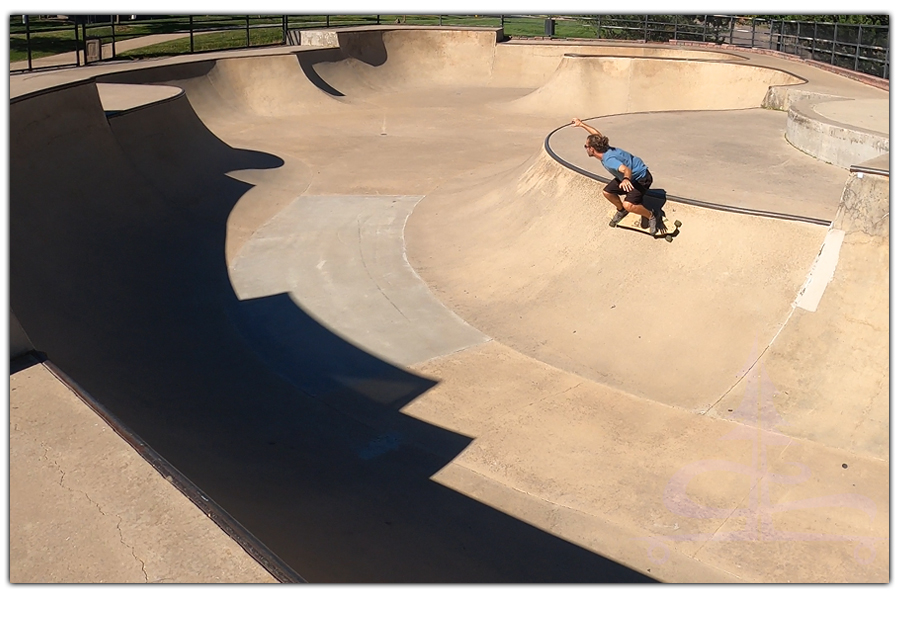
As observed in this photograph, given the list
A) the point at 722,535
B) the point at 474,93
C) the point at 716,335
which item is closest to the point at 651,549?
the point at 722,535

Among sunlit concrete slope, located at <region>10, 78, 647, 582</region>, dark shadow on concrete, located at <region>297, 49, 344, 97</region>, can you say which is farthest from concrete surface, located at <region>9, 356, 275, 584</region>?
dark shadow on concrete, located at <region>297, 49, 344, 97</region>

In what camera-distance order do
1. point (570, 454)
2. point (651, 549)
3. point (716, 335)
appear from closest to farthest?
point (651, 549), point (570, 454), point (716, 335)

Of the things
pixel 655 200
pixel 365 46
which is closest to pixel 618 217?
pixel 655 200

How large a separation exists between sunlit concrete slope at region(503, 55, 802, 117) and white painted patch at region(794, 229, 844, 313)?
1356cm

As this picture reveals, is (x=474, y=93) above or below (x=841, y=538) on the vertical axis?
above

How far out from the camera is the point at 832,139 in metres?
11.3

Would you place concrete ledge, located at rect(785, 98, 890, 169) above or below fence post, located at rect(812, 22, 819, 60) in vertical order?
below

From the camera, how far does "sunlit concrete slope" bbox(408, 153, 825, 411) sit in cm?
833

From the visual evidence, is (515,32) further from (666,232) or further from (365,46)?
(666,232)

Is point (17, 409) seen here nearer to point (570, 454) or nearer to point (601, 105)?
point (570, 454)

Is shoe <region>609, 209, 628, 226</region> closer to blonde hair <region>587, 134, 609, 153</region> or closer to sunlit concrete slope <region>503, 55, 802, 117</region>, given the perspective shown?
blonde hair <region>587, 134, 609, 153</region>

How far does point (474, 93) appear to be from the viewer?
26.6 metres

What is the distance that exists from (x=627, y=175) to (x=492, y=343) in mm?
2356

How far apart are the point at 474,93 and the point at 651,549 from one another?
2219 centimetres
